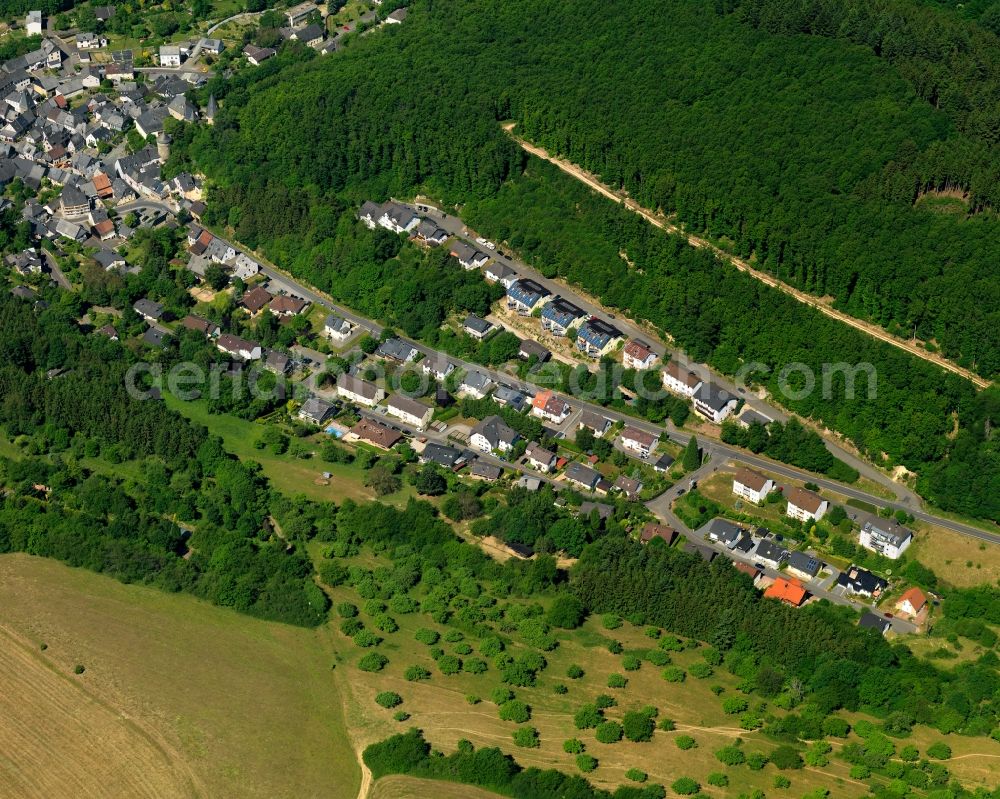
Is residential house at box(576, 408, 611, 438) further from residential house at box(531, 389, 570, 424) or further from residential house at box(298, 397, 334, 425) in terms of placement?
residential house at box(298, 397, 334, 425)

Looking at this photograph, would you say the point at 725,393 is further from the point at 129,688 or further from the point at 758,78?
the point at 129,688

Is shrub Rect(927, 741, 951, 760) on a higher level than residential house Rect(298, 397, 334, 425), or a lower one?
higher

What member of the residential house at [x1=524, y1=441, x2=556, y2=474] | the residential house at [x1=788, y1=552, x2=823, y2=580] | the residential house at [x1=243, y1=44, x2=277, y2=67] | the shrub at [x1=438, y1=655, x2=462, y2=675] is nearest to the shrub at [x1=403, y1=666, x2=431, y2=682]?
the shrub at [x1=438, y1=655, x2=462, y2=675]

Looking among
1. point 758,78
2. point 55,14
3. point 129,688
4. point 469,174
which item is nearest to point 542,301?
point 469,174

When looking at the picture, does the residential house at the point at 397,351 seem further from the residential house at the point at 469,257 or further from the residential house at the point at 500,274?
the residential house at the point at 469,257

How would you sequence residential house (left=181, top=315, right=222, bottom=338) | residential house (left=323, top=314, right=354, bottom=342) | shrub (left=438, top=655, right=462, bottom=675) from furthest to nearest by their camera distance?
residential house (left=181, top=315, right=222, bottom=338) → residential house (left=323, top=314, right=354, bottom=342) → shrub (left=438, top=655, right=462, bottom=675)

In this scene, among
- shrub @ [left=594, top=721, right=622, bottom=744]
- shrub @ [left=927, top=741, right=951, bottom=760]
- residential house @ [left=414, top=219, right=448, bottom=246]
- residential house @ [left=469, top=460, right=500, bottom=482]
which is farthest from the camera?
residential house @ [left=414, top=219, right=448, bottom=246]

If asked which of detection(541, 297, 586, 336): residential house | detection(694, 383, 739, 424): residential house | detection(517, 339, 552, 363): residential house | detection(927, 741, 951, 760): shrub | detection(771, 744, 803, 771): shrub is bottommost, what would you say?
detection(771, 744, 803, 771): shrub

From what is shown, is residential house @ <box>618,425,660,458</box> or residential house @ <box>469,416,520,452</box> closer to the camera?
residential house @ <box>618,425,660,458</box>

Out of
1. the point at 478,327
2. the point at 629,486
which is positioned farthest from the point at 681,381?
the point at 478,327
